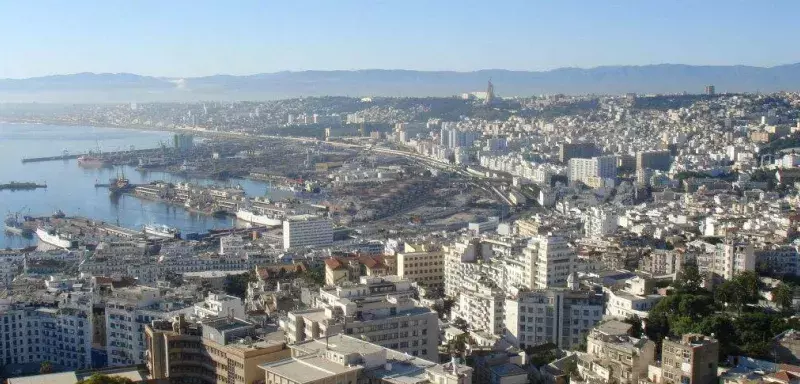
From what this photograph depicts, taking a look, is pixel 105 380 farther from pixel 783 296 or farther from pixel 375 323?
pixel 783 296

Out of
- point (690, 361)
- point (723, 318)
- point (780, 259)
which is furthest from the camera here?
point (780, 259)

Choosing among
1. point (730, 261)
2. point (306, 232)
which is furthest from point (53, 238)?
point (730, 261)

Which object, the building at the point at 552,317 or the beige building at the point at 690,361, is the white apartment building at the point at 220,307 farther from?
the beige building at the point at 690,361

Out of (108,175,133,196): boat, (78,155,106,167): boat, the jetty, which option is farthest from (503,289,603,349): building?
(78,155,106,167): boat

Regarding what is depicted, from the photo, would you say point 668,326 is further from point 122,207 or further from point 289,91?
point 289,91

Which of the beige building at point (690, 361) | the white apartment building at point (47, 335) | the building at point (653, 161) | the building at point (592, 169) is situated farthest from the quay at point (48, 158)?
the beige building at point (690, 361)

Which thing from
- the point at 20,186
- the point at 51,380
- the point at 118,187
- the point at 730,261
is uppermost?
the point at 730,261

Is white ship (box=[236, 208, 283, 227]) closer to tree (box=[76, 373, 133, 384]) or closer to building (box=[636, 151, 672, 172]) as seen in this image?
building (box=[636, 151, 672, 172])
